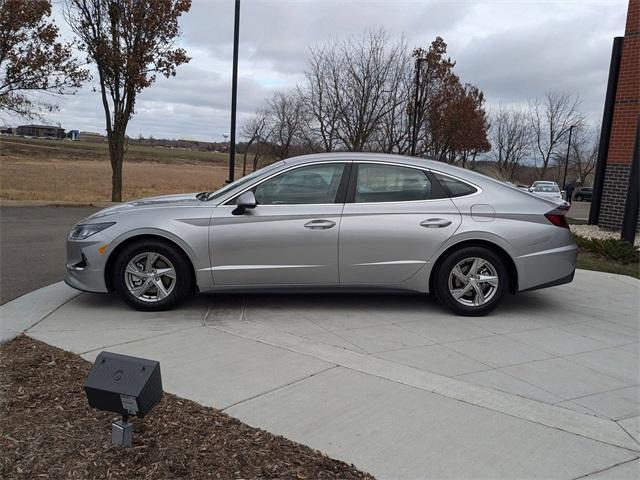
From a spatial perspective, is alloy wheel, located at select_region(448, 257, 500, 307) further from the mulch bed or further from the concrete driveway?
the mulch bed

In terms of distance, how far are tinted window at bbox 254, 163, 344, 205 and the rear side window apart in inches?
40.5

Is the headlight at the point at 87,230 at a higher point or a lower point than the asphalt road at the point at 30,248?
higher

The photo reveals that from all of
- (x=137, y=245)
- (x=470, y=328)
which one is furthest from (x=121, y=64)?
(x=470, y=328)

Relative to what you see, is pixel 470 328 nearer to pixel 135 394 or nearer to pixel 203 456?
pixel 203 456

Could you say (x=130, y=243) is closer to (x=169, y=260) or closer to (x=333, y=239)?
(x=169, y=260)

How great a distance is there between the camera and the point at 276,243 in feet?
17.5

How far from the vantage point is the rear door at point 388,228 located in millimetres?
5371

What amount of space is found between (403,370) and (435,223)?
182 centimetres

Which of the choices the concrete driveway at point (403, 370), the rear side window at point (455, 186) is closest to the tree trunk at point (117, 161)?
the concrete driveway at point (403, 370)

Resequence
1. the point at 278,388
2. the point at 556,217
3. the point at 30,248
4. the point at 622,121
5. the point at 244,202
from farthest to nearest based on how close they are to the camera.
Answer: the point at 622,121 → the point at 30,248 → the point at 556,217 → the point at 244,202 → the point at 278,388

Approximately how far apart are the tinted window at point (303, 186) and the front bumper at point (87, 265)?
161 centimetres

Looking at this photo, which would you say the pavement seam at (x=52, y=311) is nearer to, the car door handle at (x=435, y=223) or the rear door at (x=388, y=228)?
the rear door at (x=388, y=228)

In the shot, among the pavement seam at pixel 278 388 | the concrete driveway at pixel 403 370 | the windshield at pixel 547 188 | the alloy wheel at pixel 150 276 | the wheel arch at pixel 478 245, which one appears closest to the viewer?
the concrete driveway at pixel 403 370

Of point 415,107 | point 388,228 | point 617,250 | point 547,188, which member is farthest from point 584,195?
point 388,228
